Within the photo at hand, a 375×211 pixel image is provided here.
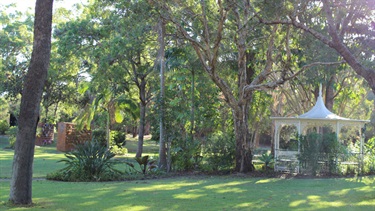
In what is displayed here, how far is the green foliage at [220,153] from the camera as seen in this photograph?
21.7 metres

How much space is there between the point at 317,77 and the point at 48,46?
16479 millimetres

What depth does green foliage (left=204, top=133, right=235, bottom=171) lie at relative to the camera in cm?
2173

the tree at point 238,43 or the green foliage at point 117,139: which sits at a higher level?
the tree at point 238,43

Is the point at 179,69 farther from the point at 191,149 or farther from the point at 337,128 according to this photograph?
the point at 337,128

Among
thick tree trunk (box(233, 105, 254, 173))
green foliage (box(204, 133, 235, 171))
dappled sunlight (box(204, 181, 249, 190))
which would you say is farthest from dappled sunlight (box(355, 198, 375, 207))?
green foliage (box(204, 133, 235, 171))

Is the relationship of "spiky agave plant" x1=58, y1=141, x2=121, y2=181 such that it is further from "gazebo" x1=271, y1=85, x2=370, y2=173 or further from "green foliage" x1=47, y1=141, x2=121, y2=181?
"gazebo" x1=271, y1=85, x2=370, y2=173

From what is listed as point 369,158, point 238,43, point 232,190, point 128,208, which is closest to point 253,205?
point 128,208

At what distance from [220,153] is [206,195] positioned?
8.48 m

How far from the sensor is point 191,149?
71.1ft

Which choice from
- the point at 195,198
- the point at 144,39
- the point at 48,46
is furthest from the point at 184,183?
the point at 144,39

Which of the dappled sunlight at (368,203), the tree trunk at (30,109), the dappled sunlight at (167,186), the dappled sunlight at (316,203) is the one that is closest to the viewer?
the tree trunk at (30,109)

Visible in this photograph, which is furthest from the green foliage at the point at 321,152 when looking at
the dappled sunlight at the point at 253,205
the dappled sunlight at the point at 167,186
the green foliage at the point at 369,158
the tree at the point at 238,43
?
the dappled sunlight at the point at 253,205

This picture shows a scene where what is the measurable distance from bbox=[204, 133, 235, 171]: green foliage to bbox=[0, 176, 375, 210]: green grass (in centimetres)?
355

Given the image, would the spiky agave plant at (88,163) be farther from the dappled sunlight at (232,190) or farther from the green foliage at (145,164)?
the dappled sunlight at (232,190)
